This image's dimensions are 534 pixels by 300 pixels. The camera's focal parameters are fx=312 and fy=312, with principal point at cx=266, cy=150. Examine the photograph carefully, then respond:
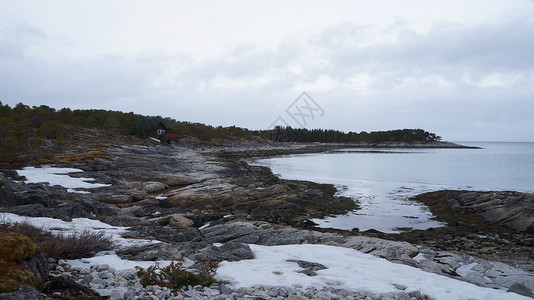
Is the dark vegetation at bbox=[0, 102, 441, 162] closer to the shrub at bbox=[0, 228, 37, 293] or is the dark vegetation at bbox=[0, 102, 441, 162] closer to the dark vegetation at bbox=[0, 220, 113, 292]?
the dark vegetation at bbox=[0, 220, 113, 292]

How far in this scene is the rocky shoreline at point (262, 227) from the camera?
666cm

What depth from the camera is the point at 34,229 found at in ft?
27.0

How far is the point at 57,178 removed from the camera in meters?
24.0

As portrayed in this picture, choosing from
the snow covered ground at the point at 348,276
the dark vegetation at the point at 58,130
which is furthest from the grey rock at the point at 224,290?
the dark vegetation at the point at 58,130

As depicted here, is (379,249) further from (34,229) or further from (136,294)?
(34,229)

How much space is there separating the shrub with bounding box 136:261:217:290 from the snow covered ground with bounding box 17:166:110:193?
18032mm

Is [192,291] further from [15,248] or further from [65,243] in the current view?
[65,243]

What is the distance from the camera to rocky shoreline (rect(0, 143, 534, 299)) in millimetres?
6663

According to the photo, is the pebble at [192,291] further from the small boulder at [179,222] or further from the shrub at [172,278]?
the small boulder at [179,222]

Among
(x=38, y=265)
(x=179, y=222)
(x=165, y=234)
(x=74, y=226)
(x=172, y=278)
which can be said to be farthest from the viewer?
(x=179, y=222)

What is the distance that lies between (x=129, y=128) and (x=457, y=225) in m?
82.4

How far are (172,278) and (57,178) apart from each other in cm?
2275

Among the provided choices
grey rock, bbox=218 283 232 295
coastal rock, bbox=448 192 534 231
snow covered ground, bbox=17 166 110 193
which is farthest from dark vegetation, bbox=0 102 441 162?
coastal rock, bbox=448 192 534 231

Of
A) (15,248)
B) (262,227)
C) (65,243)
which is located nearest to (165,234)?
(65,243)
